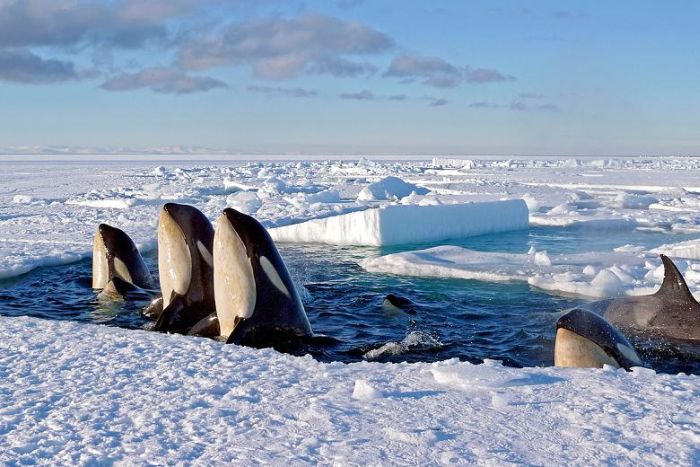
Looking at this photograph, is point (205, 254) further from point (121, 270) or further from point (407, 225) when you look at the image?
point (407, 225)

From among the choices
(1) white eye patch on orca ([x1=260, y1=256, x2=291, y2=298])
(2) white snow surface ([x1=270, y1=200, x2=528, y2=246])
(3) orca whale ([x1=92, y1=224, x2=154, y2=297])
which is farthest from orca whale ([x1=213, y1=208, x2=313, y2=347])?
(2) white snow surface ([x1=270, y1=200, x2=528, y2=246])

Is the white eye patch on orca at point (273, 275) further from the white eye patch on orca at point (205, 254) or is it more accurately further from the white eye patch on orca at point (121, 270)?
the white eye patch on orca at point (121, 270)

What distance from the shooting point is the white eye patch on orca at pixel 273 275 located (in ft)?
21.9

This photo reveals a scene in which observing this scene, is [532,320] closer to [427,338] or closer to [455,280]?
[427,338]

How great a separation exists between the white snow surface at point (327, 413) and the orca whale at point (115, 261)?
499 centimetres

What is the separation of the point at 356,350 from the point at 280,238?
9.78 metres

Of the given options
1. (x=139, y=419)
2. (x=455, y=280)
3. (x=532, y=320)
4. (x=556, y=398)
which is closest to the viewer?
(x=139, y=419)

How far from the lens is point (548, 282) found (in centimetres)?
992

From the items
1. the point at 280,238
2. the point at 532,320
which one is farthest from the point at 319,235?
the point at 532,320

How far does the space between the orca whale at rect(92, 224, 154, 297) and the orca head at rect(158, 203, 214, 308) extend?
6.90ft

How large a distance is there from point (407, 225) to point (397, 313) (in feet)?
27.4

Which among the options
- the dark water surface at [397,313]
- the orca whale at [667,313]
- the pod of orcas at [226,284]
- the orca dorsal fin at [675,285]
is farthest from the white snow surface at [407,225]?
the orca dorsal fin at [675,285]


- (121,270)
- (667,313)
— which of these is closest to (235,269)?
(121,270)

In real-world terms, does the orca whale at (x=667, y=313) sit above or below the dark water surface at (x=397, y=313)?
A: above
